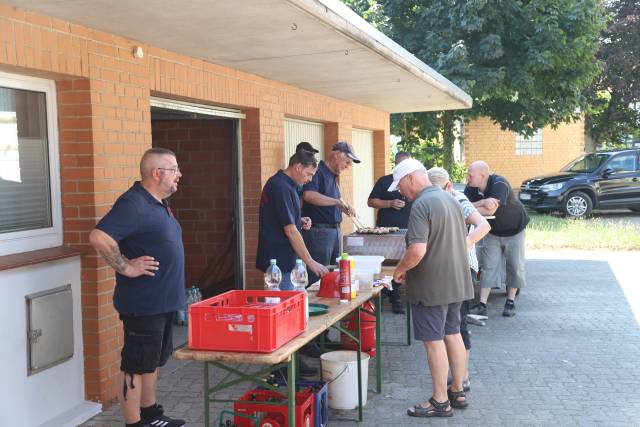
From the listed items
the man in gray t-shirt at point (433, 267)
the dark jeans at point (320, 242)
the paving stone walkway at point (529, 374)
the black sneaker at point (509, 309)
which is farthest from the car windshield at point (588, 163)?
the man in gray t-shirt at point (433, 267)

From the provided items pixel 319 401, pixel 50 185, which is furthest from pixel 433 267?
pixel 50 185

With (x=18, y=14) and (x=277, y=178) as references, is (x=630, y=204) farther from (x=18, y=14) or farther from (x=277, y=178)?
(x=18, y=14)

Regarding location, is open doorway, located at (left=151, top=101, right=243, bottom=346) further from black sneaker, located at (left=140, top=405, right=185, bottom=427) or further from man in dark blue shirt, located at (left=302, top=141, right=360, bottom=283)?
black sneaker, located at (left=140, top=405, right=185, bottom=427)

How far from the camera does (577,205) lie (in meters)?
21.0

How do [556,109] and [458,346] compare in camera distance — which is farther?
[556,109]

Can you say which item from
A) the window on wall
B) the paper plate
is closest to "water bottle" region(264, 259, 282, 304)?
the paper plate

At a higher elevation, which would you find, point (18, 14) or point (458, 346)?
point (18, 14)

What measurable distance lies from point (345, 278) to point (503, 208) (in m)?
3.96

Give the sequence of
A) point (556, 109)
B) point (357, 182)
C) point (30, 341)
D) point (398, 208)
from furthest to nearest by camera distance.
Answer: point (556, 109) → point (357, 182) → point (398, 208) → point (30, 341)

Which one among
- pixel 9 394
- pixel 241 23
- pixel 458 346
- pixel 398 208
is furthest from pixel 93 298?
pixel 398 208

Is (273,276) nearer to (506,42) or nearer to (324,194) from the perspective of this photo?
(324,194)

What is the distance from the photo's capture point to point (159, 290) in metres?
4.51

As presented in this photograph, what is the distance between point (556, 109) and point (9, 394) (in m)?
18.8

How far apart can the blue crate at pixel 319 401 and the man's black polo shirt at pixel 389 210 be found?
14.9 feet
